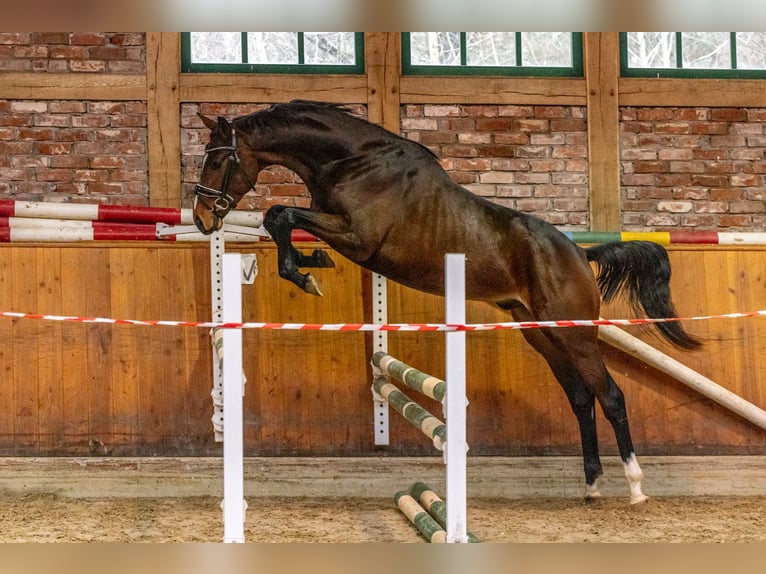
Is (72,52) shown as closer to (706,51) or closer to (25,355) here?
(25,355)

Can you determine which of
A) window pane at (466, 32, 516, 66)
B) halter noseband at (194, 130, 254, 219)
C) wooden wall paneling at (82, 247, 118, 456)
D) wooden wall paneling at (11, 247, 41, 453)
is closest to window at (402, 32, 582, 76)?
window pane at (466, 32, 516, 66)

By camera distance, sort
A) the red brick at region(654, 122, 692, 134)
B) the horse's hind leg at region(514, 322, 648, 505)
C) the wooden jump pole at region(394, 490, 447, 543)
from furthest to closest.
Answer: the red brick at region(654, 122, 692, 134)
the horse's hind leg at region(514, 322, 648, 505)
the wooden jump pole at region(394, 490, 447, 543)

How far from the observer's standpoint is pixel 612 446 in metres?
3.42

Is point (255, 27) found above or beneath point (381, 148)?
above

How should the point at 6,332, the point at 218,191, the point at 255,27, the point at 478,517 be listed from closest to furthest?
the point at 255,27, the point at 218,191, the point at 478,517, the point at 6,332

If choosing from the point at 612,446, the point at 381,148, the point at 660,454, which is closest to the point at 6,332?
the point at 381,148

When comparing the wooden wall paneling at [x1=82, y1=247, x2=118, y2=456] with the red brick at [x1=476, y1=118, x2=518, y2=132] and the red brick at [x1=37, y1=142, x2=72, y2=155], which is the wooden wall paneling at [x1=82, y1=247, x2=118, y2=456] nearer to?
the red brick at [x1=37, y1=142, x2=72, y2=155]

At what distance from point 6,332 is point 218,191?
4.01 feet

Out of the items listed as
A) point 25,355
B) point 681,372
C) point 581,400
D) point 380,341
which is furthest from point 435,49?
point 25,355

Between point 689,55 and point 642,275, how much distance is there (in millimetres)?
1266

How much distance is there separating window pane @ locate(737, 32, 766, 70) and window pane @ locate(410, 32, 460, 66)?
1.33 meters

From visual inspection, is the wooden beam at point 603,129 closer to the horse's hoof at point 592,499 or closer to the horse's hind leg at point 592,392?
the horse's hind leg at point 592,392

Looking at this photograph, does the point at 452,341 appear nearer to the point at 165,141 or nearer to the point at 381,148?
the point at 381,148

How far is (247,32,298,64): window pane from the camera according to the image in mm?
3473
